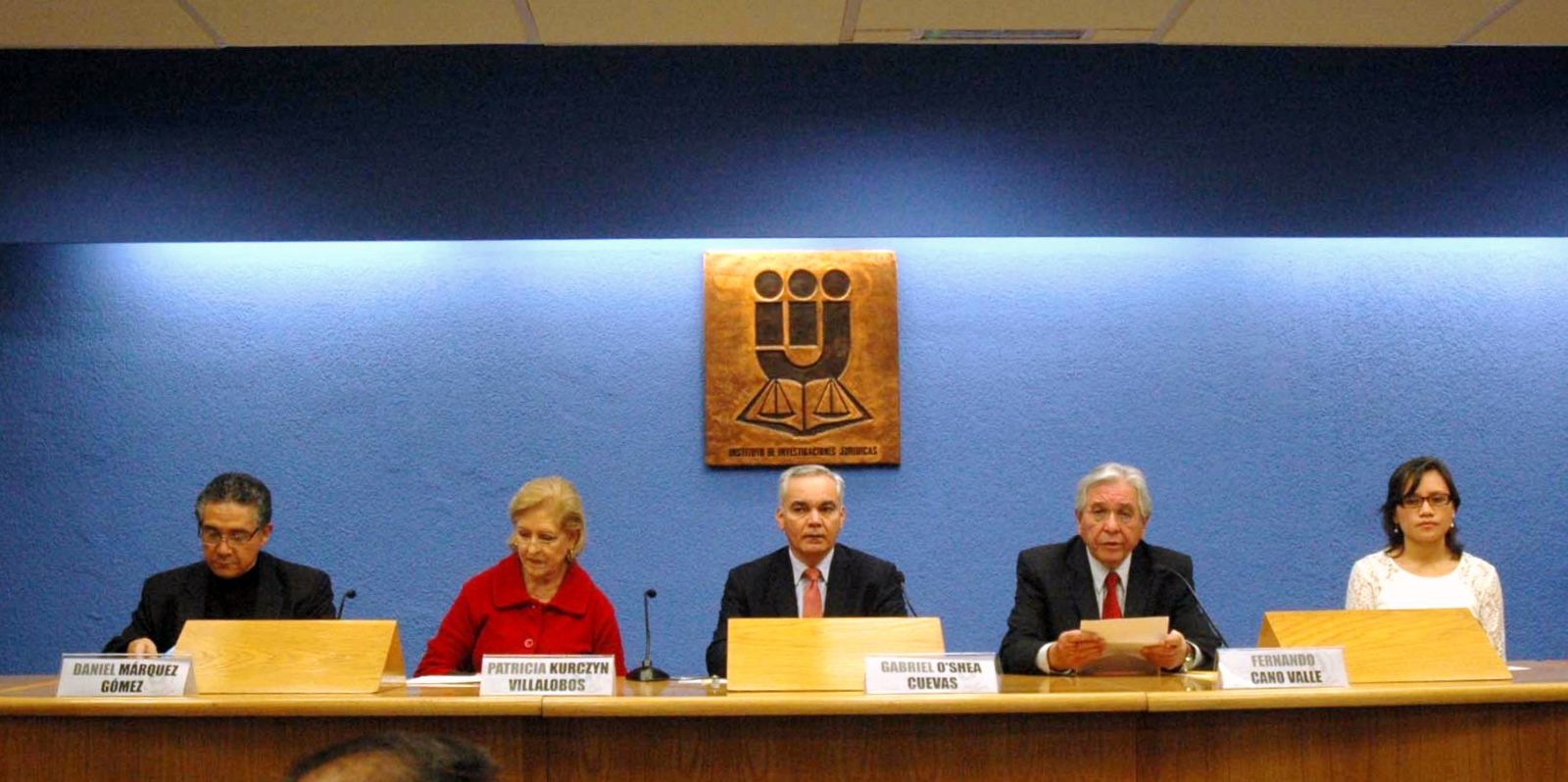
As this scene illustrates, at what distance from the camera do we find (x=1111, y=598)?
3.67 meters

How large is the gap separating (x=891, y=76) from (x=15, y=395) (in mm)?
2928

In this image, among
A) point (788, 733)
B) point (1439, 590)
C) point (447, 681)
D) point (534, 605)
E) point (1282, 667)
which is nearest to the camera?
point (788, 733)

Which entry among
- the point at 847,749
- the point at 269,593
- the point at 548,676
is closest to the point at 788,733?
the point at 847,749

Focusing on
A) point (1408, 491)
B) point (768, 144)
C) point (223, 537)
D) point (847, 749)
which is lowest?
point (847, 749)

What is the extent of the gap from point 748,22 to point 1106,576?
1.88 meters

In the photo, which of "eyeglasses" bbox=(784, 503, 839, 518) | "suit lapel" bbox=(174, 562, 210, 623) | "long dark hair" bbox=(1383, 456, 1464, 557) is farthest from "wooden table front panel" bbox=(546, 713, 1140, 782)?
"long dark hair" bbox=(1383, 456, 1464, 557)

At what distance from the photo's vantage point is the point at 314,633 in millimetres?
2945

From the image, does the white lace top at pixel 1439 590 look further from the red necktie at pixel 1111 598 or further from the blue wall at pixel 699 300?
the red necktie at pixel 1111 598

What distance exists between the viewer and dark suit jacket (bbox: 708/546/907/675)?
374cm

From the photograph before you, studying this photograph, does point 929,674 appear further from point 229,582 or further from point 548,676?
point 229,582

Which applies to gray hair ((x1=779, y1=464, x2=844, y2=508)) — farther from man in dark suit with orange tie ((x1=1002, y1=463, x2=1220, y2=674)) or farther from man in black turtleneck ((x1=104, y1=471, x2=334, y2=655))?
man in black turtleneck ((x1=104, y1=471, x2=334, y2=655))

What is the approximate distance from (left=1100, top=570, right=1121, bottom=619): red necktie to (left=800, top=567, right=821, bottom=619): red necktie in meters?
0.72

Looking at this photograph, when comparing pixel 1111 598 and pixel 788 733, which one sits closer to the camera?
pixel 788 733

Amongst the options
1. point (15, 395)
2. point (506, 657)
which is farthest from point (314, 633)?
point (15, 395)
